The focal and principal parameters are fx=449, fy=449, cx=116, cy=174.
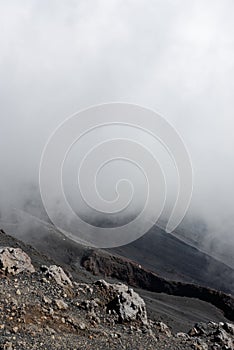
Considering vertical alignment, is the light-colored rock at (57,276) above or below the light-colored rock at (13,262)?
above

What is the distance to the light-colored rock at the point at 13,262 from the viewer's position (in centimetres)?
1556

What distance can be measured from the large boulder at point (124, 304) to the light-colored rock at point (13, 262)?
2.85 metres

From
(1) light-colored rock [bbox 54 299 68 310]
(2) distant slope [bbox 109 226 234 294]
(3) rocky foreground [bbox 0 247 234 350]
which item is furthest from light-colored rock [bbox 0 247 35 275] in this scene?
(2) distant slope [bbox 109 226 234 294]

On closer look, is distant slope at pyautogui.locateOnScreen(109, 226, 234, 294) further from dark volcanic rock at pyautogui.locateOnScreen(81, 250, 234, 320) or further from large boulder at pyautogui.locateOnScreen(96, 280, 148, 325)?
large boulder at pyautogui.locateOnScreen(96, 280, 148, 325)

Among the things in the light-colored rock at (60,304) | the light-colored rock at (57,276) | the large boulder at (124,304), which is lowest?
the light-colored rock at (60,304)

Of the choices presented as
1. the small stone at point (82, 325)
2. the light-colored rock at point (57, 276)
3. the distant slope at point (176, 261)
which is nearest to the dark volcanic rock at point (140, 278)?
the distant slope at point (176, 261)

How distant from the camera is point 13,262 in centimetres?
1614

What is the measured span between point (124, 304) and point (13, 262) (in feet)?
13.9

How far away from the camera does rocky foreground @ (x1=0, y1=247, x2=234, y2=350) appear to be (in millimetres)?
11766

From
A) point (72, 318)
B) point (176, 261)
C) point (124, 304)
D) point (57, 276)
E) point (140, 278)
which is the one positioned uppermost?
point (176, 261)

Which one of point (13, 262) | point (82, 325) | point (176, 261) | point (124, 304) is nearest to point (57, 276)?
point (13, 262)

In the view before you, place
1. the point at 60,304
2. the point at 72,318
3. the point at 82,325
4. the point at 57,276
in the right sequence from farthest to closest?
the point at 57,276, the point at 60,304, the point at 72,318, the point at 82,325

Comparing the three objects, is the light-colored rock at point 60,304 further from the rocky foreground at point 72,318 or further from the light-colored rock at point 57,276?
the light-colored rock at point 57,276

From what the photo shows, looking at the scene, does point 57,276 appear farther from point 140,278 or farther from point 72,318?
point 140,278
